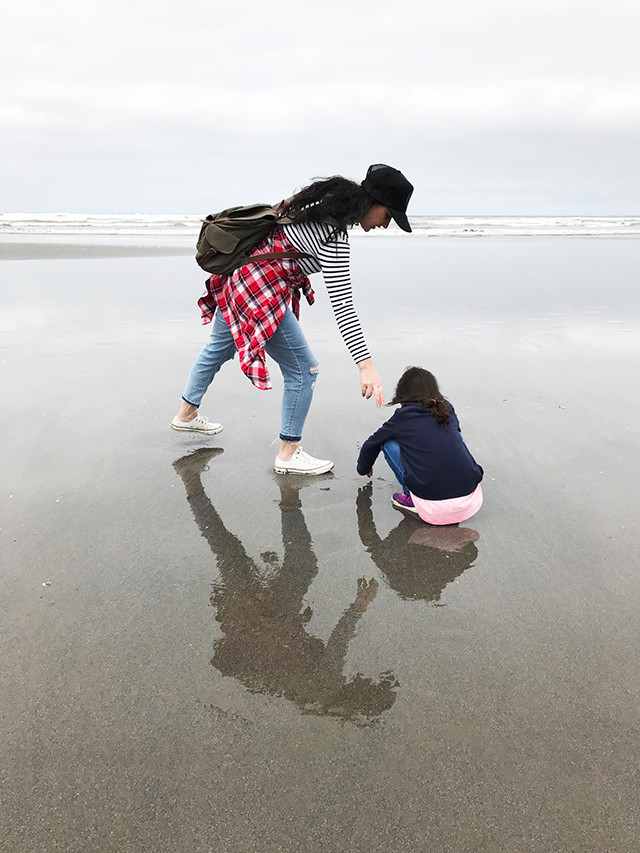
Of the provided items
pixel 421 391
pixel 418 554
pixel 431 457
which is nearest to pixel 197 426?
pixel 421 391

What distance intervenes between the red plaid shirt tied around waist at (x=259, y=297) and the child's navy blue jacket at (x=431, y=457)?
803 millimetres

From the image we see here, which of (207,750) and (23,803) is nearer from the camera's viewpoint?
(23,803)

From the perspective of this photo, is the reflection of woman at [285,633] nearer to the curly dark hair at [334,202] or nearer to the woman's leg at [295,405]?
the woman's leg at [295,405]

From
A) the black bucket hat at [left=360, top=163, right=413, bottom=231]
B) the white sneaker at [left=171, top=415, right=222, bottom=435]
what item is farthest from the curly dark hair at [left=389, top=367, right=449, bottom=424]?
the white sneaker at [left=171, top=415, right=222, bottom=435]

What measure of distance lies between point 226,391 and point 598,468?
2866 millimetres

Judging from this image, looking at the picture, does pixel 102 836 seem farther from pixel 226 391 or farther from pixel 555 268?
pixel 555 268

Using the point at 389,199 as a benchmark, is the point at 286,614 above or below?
below

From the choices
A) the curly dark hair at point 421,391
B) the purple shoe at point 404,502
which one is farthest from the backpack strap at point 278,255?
the purple shoe at point 404,502

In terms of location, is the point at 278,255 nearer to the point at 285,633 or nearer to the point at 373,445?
the point at 373,445

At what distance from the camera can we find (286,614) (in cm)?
240

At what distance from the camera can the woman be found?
2.97 meters

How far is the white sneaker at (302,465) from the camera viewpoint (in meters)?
3.65

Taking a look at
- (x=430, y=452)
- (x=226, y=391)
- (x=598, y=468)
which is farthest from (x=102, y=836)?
(x=226, y=391)

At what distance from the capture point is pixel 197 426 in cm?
417
